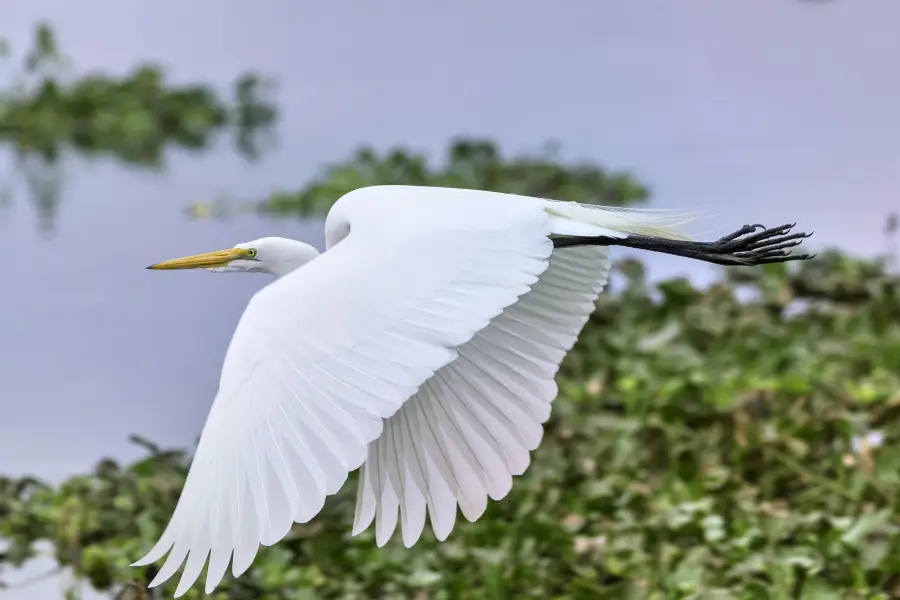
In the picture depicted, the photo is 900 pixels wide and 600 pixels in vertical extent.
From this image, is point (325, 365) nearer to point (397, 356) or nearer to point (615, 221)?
point (397, 356)

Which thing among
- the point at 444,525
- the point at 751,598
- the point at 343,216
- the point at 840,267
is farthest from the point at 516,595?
the point at 840,267

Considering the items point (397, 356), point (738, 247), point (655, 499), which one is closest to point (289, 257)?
point (397, 356)

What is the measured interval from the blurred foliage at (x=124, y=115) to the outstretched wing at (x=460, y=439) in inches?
235

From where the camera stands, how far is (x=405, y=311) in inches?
59.1

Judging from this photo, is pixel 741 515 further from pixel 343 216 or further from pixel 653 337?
pixel 343 216

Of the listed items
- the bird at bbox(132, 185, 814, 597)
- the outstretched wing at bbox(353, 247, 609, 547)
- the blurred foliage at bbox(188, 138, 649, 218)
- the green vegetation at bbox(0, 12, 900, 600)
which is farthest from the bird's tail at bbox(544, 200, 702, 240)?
the blurred foliage at bbox(188, 138, 649, 218)

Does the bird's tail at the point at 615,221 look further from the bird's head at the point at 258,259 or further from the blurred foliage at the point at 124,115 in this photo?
the blurred foliage at the point at 124,115

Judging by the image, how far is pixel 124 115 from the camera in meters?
7.84

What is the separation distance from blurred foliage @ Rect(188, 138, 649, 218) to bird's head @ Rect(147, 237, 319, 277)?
334 centimetres

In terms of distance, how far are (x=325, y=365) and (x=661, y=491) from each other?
1641mm

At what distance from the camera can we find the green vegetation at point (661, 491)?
269 cm

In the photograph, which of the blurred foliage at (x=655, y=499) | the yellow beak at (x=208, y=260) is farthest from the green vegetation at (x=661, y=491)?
the yellow beak at (x=208, y=260)

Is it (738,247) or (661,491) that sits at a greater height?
(738,247)

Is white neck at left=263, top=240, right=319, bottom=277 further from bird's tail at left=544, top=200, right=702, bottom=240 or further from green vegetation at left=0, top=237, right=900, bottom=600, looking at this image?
green vegetation at left=0, top=237, right=900, bottom=600
